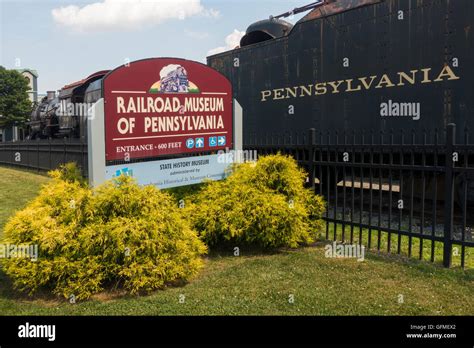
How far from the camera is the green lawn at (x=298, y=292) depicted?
352 centimetres

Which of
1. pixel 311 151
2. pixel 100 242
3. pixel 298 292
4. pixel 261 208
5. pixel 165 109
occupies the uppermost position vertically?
pixel 165 109

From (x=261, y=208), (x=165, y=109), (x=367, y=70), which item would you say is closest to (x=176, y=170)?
(x=165, y=109)

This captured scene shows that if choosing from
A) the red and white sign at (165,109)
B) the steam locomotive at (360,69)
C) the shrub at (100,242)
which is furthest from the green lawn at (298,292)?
the steam locomotive at (360,69)

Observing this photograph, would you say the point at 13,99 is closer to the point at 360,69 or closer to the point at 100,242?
the point at 360,69

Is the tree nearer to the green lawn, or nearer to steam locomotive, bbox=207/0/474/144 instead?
steam locomotive, bbox=207/0/474/144

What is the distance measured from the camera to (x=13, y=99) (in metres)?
36.2

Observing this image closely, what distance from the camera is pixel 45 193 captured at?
171 inches

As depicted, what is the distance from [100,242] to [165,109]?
1852 mm

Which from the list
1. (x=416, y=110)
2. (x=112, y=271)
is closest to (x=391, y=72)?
(x=416, y=110)

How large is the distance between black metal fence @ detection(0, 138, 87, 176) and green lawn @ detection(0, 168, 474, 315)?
5569mm

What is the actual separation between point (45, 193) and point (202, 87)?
2.34 meters

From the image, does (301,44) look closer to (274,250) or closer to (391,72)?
(391,72)

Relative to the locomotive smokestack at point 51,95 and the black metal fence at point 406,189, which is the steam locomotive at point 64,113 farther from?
the black metal fence at point 406,189

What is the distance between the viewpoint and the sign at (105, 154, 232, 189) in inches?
→ 184
